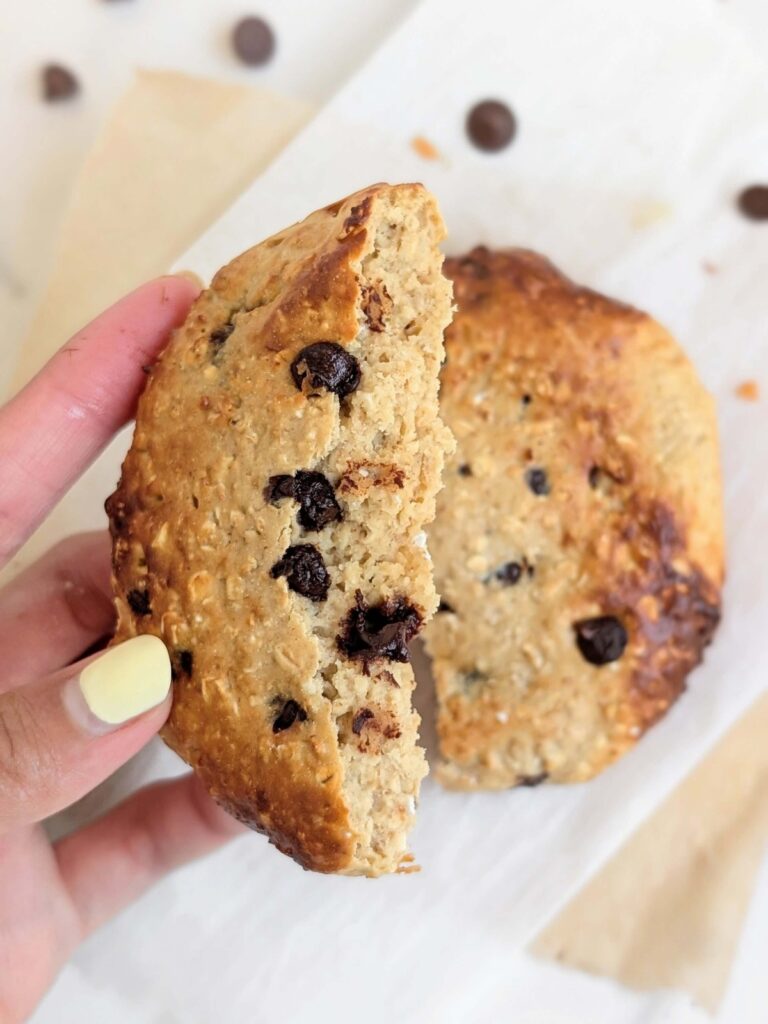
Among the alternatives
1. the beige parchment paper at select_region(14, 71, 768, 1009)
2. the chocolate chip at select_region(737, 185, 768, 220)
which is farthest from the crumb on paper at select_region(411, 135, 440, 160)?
the chocolate chip at select_region(737, 185, 768, 220)

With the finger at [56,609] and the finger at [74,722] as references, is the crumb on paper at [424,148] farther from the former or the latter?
the finger at [74,722]

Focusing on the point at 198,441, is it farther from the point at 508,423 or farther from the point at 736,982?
the point at 736,982

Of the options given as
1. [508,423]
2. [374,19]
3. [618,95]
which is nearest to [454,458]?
[508,423]

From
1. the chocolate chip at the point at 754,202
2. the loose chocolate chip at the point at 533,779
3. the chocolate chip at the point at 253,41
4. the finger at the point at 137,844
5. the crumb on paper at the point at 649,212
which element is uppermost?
the chocolate chip at the point at 754,202

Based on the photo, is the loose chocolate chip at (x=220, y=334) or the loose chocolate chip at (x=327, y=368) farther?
the loose chocolate chip at (x=220, y=334)

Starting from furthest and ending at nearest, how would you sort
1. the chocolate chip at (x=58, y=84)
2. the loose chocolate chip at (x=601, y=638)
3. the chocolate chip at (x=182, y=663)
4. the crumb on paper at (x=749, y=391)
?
the chocolate chip at (x=58, y=84)
the crumb on paper at (x=749, y=391)
the loose chocolate chip at (x=601, y=638)
the chocolate chip at (x=182, y=663)

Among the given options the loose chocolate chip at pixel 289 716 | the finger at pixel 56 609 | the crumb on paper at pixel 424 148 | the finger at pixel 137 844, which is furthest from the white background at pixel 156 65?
the loose chocolate chip at pixel 289 716
